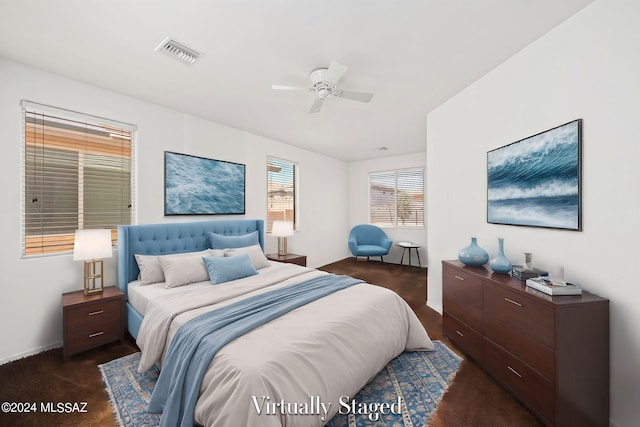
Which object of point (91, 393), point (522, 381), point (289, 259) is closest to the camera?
point (522, 381)

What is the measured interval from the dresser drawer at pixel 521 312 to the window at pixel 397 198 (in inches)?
162

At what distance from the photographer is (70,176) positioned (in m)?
2.58

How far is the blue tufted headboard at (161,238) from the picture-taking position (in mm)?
2746

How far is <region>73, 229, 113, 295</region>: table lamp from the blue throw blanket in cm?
140

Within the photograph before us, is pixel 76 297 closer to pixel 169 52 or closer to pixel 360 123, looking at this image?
pixel 169 52

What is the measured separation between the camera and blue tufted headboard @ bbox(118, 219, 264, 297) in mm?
2746

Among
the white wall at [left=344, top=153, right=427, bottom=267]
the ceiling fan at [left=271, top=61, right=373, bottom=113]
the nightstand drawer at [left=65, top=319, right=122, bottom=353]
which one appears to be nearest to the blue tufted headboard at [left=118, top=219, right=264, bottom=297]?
the nightstand drawer at [left=65, top=319, right=122, bottom=353]

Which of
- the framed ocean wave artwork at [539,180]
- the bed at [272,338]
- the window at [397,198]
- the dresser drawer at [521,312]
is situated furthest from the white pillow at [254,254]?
the window at [397,198]

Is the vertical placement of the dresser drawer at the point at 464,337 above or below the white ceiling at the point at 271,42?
below

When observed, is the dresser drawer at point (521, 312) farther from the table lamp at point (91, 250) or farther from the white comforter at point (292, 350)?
the table lamp at point (91, 250)

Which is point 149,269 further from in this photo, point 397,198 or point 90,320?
point 397,198

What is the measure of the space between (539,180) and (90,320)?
3965mm

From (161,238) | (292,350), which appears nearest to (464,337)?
(292,350)

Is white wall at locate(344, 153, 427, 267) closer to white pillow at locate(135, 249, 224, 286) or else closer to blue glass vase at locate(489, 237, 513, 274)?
blue glass vase at locate(489, 237, 513, 274)
